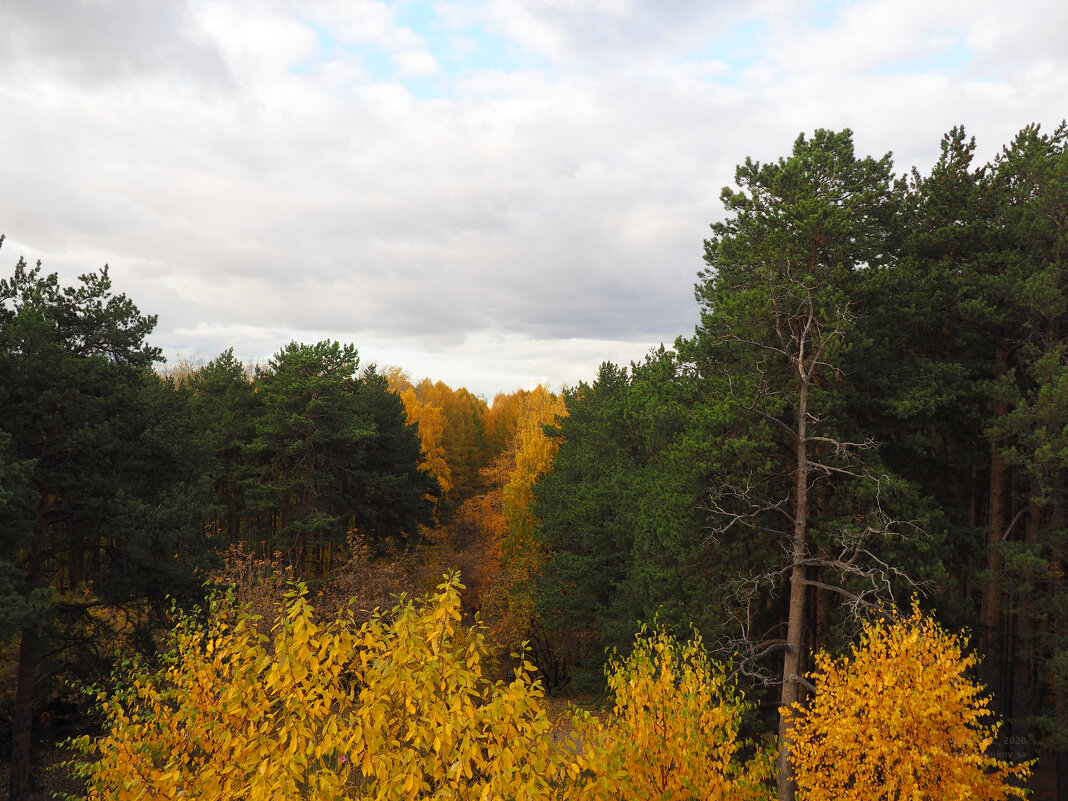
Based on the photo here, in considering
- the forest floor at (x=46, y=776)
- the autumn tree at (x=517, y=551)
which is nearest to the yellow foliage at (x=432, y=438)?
the autumn tree at (x=517, y=551)

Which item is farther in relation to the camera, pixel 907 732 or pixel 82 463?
pixel 82 463

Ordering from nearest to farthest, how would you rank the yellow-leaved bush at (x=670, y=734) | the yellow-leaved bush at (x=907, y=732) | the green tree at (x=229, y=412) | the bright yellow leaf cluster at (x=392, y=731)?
1. the bright yellow leaf cluster at (x=392, y=731)
2. the yellow-leaved bush at (x=670, y=734)
3. the yellow-leaved bush at (x=907, y=732)
4. the green tree at (x=229, y=412)

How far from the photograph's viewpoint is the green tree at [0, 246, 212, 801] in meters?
14.7

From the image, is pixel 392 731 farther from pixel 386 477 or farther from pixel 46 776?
pixel 386 477

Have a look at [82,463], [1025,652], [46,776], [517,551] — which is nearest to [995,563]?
[1025,652]

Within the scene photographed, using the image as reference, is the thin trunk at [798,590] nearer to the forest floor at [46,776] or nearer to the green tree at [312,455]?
the forest floor at [46,776]

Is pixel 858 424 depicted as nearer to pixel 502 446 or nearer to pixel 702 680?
pixel 702 680

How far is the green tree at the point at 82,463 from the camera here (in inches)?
579

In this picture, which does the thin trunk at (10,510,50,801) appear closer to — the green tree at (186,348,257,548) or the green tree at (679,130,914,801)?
the green tree at (186,348,257,548)

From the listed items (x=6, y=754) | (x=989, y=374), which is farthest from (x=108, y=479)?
(x=989, y=374)

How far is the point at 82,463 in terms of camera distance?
616 inches

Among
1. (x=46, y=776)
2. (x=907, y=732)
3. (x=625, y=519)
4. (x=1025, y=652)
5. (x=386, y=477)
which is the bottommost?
(x=46, y=776)

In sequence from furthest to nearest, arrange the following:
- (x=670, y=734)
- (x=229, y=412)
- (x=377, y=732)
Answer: (x=229, y=412), (x=670, y=734), (x=377, y=732)

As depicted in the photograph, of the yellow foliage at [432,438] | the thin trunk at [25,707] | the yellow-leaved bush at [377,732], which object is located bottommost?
the thin trunk at [25,707]
